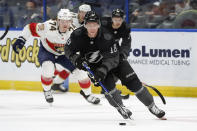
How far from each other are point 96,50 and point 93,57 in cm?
9

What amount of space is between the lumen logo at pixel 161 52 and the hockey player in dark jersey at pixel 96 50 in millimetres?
2635

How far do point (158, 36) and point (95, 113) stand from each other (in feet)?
7.32

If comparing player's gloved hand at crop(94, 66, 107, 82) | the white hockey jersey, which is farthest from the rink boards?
player's gloved hand at crop(94, 66, 107, 82)

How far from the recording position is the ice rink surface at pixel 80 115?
570 centimetres

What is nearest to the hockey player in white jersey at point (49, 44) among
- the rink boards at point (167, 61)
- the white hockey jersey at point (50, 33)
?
the white hockey jersey at point (50, 33)

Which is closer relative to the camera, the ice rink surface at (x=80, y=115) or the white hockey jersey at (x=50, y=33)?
the ice rink surface at (x=80, y=115)

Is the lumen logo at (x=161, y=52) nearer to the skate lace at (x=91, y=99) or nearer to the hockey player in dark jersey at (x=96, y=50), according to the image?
the skate lace at (x=91, y=99)

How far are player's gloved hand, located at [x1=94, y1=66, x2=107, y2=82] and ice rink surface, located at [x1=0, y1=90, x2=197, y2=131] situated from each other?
48 cm

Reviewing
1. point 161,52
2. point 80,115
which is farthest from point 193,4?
point 80,115

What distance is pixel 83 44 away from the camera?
19.3 ft

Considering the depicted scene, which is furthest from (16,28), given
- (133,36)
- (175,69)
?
(175,69)

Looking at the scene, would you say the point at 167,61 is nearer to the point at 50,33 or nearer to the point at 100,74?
the point at 50,33

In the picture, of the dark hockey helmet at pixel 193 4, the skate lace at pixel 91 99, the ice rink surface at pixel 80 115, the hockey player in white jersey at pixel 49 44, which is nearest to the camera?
the ice rink surface at pixel 80 115

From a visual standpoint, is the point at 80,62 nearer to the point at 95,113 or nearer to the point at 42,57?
the point at 95,113
